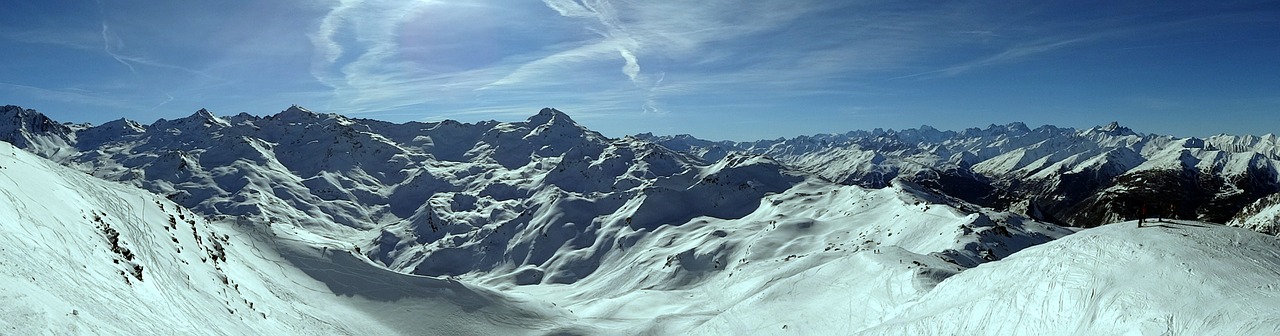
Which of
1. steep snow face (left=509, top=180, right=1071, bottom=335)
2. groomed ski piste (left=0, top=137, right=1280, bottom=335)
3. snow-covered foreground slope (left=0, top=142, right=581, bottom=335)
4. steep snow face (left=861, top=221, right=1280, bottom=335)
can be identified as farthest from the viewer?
steep snow face (left=509, top=180, right=1071, bottom=335)

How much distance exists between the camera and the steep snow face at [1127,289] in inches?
608

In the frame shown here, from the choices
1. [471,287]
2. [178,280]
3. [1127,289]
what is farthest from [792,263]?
[178,280]

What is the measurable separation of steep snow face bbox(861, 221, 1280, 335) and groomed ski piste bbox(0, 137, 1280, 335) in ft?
0.18

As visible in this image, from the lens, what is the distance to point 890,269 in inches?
1368

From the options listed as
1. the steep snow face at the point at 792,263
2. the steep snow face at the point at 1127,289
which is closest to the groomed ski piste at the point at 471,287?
the steep snow face at the point at 1127,289

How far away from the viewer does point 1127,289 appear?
1752 cm

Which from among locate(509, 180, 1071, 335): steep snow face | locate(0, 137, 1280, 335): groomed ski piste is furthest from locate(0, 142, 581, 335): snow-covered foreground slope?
locate(509, 180, 1071, 335): steep snow face

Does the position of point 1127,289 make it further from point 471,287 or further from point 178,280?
point 471,287

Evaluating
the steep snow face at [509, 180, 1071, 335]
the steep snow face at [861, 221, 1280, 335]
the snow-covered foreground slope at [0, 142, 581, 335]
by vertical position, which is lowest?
the steep snow face at [509, 180, 1071, 335]

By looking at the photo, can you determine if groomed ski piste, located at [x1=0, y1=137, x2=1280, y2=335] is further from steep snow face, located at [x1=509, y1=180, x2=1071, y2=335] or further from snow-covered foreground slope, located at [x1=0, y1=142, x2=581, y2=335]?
steep snow face, located at [x1=509, y1=180, x2=1071, y2=335]

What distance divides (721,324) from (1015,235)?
172 ft

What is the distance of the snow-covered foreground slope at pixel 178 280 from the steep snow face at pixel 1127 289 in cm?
2661

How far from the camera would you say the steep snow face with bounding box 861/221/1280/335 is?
→ 15.4 m

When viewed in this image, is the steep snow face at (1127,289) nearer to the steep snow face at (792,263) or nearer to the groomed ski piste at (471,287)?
the groomed ski piste at (471,287)
